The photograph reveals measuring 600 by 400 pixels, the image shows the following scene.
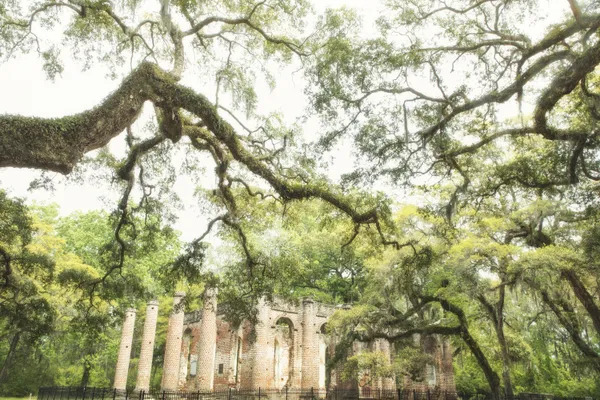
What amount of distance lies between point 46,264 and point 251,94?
8.83 metres

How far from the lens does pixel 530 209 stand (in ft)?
48.2

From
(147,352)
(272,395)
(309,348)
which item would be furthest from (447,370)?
(147,352)

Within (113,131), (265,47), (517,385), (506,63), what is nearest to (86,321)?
(113,131)

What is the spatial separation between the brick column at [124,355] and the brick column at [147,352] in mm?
875

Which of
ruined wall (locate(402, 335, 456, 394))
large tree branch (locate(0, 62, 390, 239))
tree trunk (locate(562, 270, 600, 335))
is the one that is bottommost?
ruined wall (locate(402, 335, 456, 394))

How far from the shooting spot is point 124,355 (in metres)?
23.2

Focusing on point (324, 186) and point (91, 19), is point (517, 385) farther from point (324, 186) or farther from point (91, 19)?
point (91, 19)

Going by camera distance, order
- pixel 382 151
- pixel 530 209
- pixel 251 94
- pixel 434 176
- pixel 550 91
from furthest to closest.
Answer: pixel 530 209 < pixel 251 94 < pixel 434 176 < pixel 382 151 < pixel 550 91

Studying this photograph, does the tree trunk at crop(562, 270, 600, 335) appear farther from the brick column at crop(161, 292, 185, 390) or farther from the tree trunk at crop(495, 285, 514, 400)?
the brick column at crop(161, 292, 185, 390)

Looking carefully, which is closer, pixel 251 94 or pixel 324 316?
pixel 251 94

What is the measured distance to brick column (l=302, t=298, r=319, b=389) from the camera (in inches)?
921

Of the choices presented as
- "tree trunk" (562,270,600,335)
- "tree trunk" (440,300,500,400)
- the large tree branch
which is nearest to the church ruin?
"tree trunk" (440,300,500,400)

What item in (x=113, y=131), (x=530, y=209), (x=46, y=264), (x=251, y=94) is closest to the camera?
(x=113, y=131)

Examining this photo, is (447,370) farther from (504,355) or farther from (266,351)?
(266,351)
